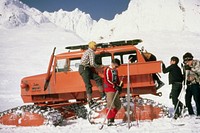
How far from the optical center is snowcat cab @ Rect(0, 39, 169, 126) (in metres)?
9.23

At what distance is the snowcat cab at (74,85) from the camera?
923 cm

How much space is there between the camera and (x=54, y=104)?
10430 mm

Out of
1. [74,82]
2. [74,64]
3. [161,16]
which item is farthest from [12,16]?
[74,82]

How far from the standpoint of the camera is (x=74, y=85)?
9.84 meters

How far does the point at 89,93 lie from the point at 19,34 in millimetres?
56304

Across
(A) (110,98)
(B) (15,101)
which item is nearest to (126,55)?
(A) (110,98)

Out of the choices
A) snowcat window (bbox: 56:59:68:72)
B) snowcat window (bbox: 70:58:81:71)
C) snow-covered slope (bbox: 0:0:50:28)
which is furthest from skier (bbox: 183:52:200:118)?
snow-covered slope (bbox: 0:0:50:28)

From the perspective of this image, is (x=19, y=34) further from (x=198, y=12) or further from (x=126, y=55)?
(x=198, y=12)

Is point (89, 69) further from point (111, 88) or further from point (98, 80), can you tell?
point (111, 88)

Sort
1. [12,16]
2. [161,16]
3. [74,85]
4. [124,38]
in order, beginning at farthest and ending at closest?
[161,16], [12,16], [124,38], [74,85]

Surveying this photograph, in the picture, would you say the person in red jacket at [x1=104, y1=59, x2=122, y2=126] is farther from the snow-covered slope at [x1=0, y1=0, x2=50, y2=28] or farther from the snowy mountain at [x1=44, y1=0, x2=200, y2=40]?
the snow-covered slope at [x1=0, y1=0, x2=50, y2=28]

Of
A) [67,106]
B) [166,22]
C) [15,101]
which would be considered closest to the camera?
[67,106]

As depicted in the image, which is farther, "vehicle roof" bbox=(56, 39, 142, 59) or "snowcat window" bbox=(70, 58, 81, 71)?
"snowcat window" bbox=(70, 58, 81, 71)

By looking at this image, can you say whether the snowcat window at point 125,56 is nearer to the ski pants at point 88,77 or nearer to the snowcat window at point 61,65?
the ski pants at point 88,77
